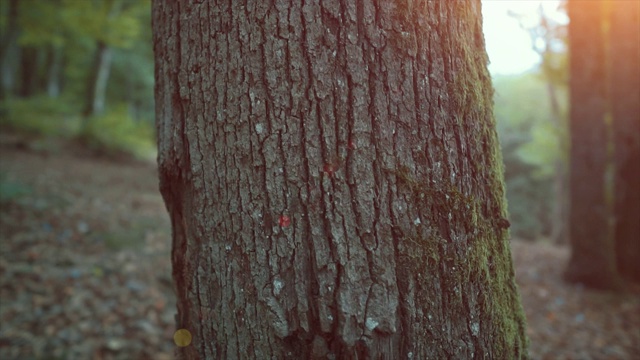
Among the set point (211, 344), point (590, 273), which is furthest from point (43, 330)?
point (590, 273)

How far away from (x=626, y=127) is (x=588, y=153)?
0.55 meters

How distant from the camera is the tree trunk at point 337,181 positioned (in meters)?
1.22

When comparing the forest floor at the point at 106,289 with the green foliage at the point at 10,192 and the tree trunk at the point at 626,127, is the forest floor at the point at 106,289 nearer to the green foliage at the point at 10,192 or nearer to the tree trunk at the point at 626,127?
the green foliage at the point at 10,192

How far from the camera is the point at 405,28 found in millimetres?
1253

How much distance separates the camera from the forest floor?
3297mm

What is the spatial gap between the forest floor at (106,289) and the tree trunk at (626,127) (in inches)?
25.8

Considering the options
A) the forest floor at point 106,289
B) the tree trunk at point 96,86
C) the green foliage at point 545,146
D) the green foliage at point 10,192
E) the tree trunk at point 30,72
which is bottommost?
the forest floor at point 106,289

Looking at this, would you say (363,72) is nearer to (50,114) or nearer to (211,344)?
(211,344)

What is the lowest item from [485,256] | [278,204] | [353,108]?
[485,256]

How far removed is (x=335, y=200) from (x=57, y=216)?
5350 mm

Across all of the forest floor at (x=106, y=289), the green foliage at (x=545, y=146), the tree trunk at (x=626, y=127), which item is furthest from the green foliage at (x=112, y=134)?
the green foliage at (x=545, y=146)

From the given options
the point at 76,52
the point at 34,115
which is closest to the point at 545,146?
the point at 34,115

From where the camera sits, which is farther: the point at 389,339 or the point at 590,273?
the point at 590,273

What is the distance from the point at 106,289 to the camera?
157 inches
